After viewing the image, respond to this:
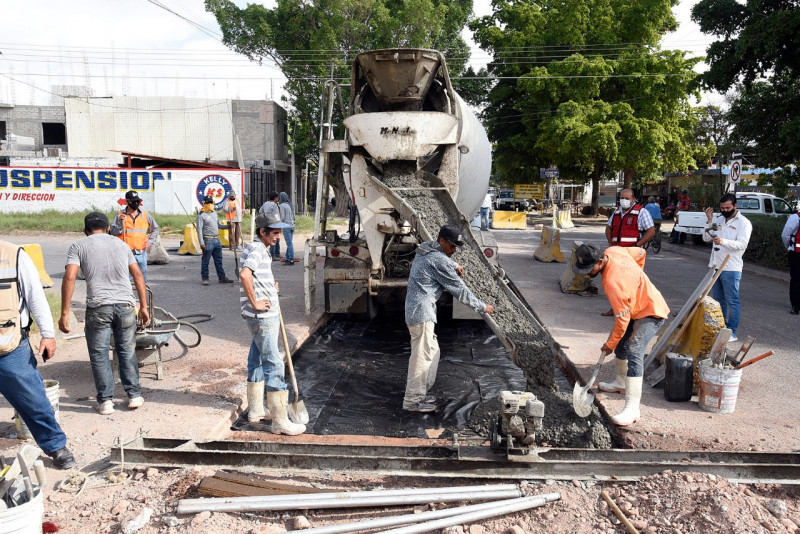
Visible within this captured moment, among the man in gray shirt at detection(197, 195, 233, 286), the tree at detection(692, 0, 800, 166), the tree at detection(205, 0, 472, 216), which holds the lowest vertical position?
the man in gray shirt at detection(197, 195, 233, 286)

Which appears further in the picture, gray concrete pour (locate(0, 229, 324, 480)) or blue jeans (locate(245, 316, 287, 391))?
blue jeans (locate(245, 316, 287, 391))

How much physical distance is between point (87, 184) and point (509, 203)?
24.8 meters

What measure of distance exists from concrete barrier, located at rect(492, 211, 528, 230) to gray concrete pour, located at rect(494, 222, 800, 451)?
433 inches

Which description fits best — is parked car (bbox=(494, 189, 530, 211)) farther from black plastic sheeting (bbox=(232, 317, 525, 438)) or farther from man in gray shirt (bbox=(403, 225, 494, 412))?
man in gray shirt (bbox=(403, 225, 494, 412))

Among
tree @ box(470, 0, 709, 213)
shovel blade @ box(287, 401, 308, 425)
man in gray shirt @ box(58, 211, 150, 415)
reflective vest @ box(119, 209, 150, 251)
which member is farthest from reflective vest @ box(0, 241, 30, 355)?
tree @ box(470, 0, 709, 213)

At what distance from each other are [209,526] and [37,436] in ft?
5.06

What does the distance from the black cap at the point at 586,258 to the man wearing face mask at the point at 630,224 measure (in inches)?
164

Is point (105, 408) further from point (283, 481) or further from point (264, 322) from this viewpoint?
point (283, 481)

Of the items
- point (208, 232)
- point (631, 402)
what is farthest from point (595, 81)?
point (631, 402)

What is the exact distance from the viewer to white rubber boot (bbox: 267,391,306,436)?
4906 millimetres

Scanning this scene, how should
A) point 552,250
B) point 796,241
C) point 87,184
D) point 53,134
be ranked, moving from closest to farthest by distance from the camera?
point 796,241 → point 552,250 → point 87,184 → point 53,134

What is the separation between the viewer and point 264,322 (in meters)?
4.81

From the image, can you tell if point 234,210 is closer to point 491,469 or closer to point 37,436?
point 37,436

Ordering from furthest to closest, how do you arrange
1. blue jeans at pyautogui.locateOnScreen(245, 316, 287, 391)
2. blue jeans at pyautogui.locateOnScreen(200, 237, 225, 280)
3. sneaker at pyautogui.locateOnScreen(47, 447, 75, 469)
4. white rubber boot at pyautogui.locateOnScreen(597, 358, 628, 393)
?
blue jeans at pyautogui.locateOnScreen(200, 237, 225, 280) < white rubber boot at pyautogui.locateOnScreen(597, 358, 628, 393) < blue jeans at pyautogui.locateOnScreen(245, 316, 287, 391) < sneaker at pyautogui.locateOnScreen(47, 447, 75, 469)
